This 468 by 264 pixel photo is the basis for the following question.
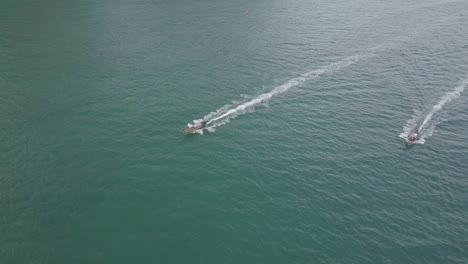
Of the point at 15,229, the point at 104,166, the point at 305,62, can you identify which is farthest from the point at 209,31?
the point at 15,229

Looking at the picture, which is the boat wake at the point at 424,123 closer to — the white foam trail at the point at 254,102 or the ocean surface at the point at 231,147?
the ocean surface at the point at 231,147

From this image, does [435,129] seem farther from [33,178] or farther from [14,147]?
[14,147]

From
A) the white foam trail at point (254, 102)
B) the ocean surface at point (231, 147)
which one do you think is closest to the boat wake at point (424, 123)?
the ocean surface at point (231, 147)

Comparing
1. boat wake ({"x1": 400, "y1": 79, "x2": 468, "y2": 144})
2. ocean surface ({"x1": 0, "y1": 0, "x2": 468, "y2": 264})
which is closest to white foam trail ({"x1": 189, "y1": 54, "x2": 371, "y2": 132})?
ocean surface ({"x1": 0, "y1": 0, "x2": 468, "y2": 264})

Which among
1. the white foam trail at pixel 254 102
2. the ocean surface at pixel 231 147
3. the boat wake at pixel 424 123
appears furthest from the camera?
the white foam trail at pixel 254 102

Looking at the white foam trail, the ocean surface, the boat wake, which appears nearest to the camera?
the ocean surface

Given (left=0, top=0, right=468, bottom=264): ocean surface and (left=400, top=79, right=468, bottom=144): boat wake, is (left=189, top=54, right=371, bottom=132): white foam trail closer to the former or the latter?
(left=0, top=0, right=468, bottom=264): ocean surface

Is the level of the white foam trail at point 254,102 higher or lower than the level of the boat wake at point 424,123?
higher
